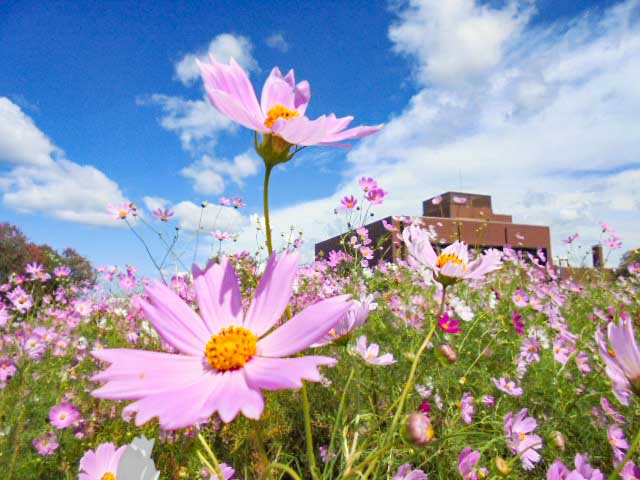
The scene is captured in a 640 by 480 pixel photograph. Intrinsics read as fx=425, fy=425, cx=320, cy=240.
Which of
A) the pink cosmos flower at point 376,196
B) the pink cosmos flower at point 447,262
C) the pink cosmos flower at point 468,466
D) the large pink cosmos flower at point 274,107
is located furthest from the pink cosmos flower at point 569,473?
the pink cosmos flower at point 376,196

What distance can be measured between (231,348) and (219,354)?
0.05ft

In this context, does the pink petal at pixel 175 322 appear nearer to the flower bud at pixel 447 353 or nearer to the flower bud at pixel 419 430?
the flower bud at pixel 419 430

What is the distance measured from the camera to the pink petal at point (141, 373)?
39 centimetres

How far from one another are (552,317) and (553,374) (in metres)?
0.30

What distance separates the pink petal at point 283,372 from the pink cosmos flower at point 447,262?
1.22 ft

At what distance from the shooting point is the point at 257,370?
443 mm

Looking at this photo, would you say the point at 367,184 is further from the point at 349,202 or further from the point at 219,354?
the point at 219,354

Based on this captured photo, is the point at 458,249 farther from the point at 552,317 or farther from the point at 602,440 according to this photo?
the point at 552,317

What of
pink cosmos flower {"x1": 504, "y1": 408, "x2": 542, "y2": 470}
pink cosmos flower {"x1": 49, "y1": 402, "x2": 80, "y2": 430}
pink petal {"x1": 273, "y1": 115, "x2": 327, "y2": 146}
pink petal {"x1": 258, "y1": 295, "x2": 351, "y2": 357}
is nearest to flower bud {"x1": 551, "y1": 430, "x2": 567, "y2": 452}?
pink cosmos flower {"x1": 504, "y1": 408, "x2": 542, "y2": 470}

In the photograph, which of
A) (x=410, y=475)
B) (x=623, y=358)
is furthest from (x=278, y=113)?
(x=410, y=475)

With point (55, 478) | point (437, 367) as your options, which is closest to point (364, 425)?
point (437, 367)

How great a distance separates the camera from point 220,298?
0.55 m

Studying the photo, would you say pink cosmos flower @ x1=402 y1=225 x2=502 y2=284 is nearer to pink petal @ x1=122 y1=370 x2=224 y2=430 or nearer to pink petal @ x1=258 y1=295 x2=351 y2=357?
pink petal @ x1=258 y1=295 x2=351 y2=357

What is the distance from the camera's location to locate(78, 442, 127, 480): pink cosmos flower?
67cm
